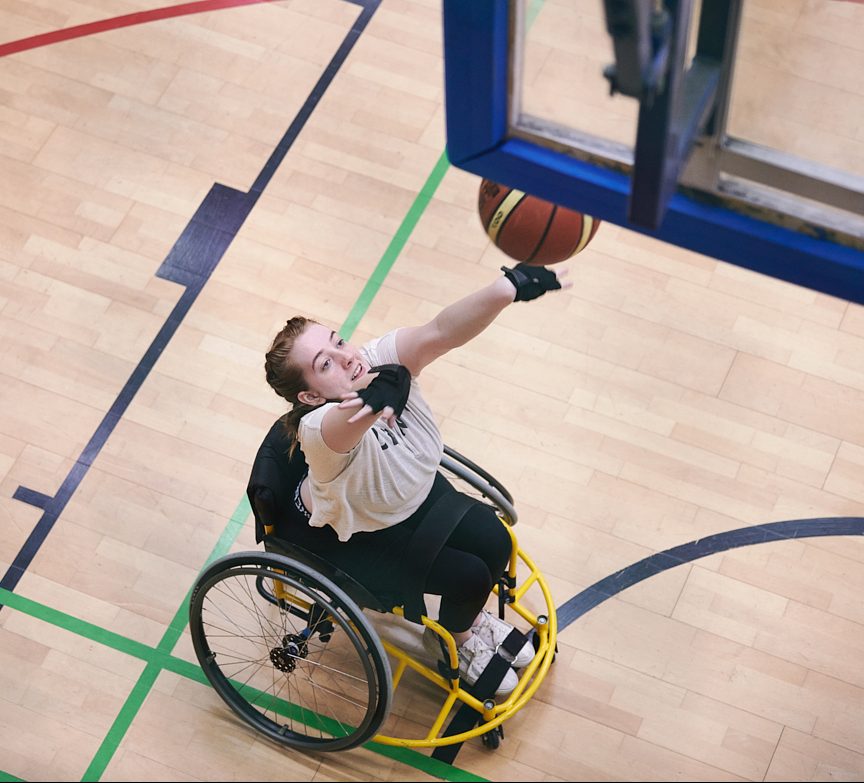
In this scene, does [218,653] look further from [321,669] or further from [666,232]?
[666,232]

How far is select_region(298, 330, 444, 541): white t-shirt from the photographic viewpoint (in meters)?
2.97

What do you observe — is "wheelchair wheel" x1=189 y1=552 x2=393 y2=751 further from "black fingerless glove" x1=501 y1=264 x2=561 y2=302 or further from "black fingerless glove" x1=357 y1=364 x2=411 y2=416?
"black fingerless glove" x1=501 y1=264 x2=561 y2=302

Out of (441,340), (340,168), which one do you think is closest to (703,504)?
(441,340)

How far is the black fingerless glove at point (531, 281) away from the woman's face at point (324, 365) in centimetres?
43

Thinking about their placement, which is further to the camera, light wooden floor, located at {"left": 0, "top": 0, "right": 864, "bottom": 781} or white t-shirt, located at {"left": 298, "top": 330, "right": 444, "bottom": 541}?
light wooden floor, located at {"left": 0, "top": 0, "right": 864, "bottom": 781}

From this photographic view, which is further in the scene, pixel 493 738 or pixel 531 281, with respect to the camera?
A: pixel 493 738

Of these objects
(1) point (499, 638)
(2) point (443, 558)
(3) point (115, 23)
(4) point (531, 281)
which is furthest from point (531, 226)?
(3) point (115, 23)

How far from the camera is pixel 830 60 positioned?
2.77m

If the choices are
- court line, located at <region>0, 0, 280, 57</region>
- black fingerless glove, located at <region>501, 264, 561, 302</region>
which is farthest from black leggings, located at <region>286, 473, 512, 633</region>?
court line, located at <region>0, 0, 280, 57</region>

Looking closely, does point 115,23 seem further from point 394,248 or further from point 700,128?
point 700,128

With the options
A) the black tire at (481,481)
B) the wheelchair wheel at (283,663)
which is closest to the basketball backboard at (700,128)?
the black tire at (481,481)

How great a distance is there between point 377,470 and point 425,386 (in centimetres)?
112

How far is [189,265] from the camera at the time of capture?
4.46 m

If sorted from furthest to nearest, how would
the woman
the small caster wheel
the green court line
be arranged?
1. the green court line
2. the small caster wheel
3. the woman
